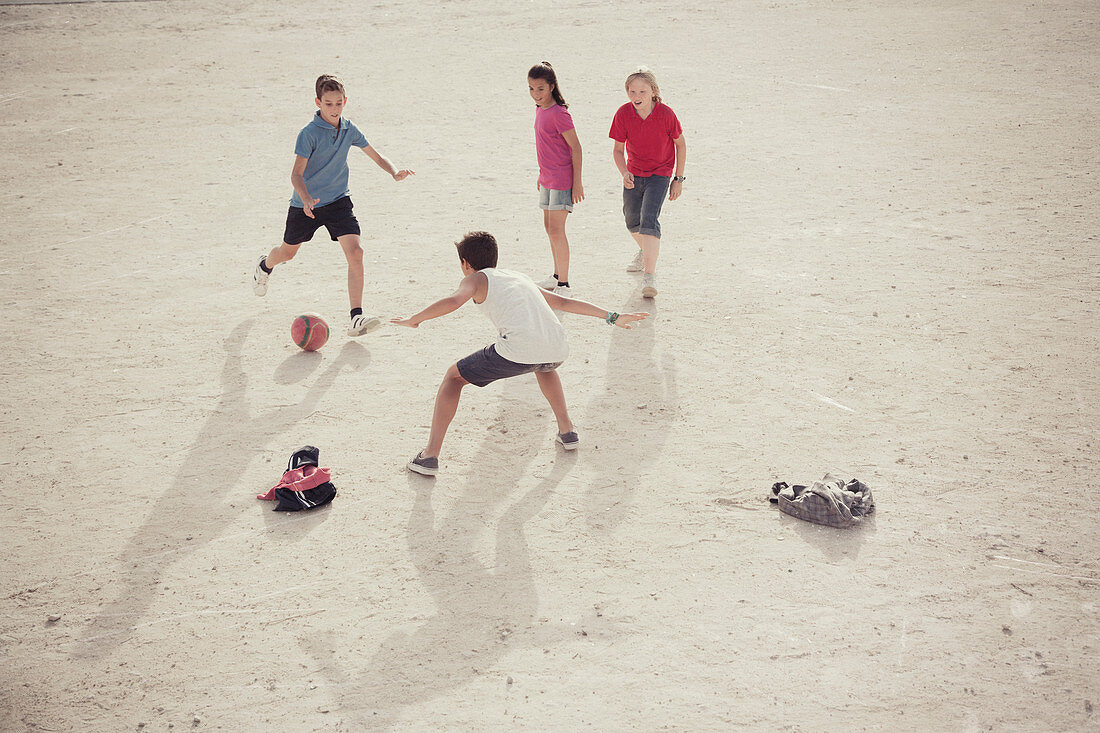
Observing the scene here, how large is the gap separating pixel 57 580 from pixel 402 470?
6.64 ft

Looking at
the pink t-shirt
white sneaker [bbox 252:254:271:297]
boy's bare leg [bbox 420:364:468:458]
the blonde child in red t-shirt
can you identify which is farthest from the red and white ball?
the blonde child in red t-shirt

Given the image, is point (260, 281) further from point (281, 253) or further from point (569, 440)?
point (569, 440)

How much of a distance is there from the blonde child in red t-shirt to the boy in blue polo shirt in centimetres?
201

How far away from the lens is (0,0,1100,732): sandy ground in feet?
13.9

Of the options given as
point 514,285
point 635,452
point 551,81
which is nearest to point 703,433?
point 635,452

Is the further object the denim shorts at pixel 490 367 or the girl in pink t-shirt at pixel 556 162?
the girl in pink t-shirt at pixel 556 162

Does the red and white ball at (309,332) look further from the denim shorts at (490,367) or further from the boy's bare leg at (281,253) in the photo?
the denim shorts at (490,367)

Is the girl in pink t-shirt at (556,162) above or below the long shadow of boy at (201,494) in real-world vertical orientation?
above

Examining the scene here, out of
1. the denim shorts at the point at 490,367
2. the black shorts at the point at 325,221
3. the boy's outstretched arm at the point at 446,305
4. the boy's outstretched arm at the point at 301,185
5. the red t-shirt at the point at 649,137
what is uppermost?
the red t-shirt at the point at 649,137

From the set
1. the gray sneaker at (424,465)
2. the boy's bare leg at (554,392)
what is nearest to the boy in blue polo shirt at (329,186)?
the gray sneaker at (424,465)

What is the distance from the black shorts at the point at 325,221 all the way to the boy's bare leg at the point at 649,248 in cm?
251

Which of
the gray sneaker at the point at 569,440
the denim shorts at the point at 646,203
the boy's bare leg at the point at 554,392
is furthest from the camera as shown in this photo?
the denim shorts at the point at 646,203

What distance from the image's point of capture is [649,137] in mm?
7965

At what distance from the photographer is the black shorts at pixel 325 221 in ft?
24.9
